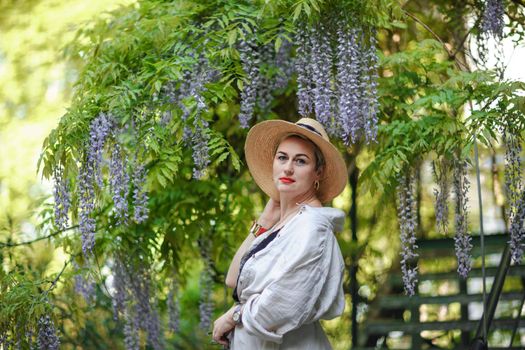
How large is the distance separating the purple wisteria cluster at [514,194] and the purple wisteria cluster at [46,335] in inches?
81.2

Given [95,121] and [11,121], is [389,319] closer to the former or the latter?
[95,121]

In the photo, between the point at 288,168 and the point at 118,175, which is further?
the point at 118,175

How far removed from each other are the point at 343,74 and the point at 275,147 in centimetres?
99

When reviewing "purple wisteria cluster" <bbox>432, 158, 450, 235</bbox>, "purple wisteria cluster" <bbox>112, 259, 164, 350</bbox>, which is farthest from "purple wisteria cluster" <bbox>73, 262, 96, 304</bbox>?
"purple wisteria cluster" <bbox>432, 158, 450, 235</bbox>

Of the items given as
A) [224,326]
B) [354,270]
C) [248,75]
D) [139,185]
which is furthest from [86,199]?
[354,270]

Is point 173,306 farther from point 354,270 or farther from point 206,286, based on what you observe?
point 354,270

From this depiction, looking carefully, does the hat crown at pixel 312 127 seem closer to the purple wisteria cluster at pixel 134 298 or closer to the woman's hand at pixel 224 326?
the woman's hand at pixel 224 326

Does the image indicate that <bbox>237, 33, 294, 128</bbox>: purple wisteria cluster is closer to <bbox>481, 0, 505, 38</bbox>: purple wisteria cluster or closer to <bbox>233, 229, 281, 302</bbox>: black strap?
<bbox>481, 0, 505, 38</bbox>: purple wisteria cluster

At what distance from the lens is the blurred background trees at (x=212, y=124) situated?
4.04 meters

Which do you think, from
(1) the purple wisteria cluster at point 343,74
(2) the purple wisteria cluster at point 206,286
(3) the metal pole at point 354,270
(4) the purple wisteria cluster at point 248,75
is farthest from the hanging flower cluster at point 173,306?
(1) the purple wisteria cluster at point 343,74

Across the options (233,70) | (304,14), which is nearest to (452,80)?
(304,14)

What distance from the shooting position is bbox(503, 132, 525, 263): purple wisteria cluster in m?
3.90

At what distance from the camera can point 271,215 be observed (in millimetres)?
3111

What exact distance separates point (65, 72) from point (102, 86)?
10.9ft
